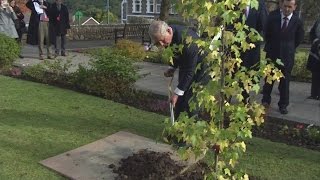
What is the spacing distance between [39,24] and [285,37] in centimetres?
776

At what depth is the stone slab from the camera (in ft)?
15.1

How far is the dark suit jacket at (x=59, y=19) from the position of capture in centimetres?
1278

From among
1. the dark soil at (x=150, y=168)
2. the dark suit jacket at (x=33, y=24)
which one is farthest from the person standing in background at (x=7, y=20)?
the dark soil at (x=150, y=168)

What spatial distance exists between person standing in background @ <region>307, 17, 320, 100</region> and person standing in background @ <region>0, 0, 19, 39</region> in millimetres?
8240

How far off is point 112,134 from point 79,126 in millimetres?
664

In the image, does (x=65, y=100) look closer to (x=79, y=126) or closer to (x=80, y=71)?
(x=80, y=71)

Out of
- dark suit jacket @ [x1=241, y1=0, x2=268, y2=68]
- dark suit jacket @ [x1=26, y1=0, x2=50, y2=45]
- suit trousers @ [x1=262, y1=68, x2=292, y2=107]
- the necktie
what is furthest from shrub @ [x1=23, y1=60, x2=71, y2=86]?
the necktie

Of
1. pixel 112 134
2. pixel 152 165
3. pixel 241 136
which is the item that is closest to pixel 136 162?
pixel 152 165

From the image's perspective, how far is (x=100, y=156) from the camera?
507 centimetres

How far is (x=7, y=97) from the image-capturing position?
799 centimetres

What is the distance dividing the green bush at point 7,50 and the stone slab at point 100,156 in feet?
18.9

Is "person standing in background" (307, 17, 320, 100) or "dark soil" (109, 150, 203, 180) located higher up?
"person standing in background" (307, 17, 320, 100)

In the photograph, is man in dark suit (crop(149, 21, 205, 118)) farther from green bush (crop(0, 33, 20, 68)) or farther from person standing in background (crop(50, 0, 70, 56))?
person standing in background (crop(50, 0, 70, 56))

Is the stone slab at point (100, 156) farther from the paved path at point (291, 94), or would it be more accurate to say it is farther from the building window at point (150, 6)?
the building window at point (150, 6)
